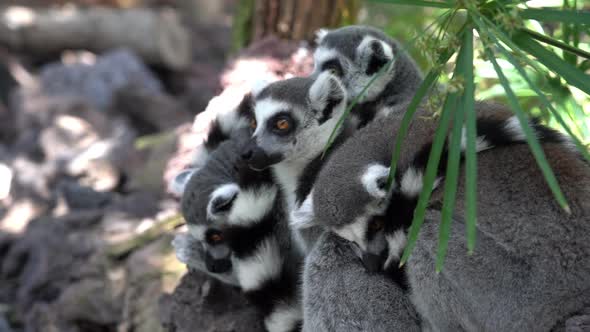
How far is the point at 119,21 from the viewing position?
11.1 metres

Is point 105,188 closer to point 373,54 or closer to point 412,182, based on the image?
point 373,54

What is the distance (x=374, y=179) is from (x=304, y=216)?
41 centimetres

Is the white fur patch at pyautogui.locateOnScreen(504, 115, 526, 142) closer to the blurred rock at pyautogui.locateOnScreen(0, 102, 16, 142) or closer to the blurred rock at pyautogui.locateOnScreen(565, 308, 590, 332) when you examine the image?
the blurred rock at pyautogui.locateOnScreen(565, 308, 590, 332)

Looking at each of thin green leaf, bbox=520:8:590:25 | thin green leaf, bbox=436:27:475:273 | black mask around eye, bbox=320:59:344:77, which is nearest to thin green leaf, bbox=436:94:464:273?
thin green leaf, bbox=436:27:475:273

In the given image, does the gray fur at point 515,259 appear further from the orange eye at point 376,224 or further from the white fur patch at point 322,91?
the white fur patch at point 322,91

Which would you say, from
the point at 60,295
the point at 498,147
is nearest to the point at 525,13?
the point at 498,147

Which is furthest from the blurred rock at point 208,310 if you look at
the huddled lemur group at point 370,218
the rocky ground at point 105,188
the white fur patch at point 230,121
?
the white fur patch at point 230,121

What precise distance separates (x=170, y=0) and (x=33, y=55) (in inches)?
121

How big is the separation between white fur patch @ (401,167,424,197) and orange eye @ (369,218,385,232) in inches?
6.7

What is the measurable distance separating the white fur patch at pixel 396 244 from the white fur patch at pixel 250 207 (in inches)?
31.3

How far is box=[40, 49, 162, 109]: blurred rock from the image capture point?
32.6ft

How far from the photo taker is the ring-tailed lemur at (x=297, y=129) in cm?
361

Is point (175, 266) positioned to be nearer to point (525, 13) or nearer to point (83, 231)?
point (83, 231)

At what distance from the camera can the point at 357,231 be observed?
3025 millimetres
